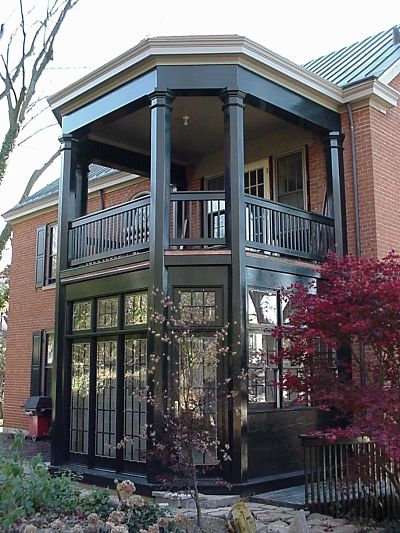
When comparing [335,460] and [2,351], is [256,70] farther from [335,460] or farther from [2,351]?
[2,351]

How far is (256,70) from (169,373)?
479cm

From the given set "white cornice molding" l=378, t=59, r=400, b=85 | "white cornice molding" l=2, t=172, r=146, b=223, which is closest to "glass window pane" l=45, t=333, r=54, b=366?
"white cornice molding" l=2, t=172, r=146, b=223

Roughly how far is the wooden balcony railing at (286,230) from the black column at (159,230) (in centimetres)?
128

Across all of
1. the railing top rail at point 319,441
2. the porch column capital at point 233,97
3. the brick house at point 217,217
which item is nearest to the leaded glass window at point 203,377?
the brick house at point 217,217

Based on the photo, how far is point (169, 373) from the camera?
28.2 ft

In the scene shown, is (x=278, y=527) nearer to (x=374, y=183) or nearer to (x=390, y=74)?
(x=374, y=183)

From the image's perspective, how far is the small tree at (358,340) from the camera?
7047 mm

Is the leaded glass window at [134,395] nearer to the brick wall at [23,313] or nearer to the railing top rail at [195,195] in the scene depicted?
the railing top rail at [195,195]

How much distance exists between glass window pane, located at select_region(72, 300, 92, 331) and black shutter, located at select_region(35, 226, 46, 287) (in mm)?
6829

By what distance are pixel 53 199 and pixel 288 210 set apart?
354 inches

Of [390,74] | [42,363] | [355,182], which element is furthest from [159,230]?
[42,363]

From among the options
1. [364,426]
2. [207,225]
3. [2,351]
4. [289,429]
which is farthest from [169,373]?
[2,351]

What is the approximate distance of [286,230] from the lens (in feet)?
33.2

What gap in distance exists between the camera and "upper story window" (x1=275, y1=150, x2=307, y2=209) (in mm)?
11641
